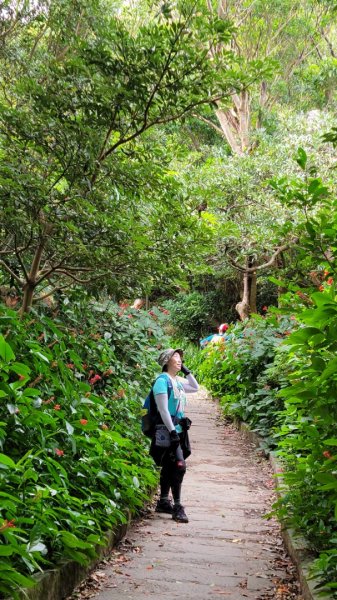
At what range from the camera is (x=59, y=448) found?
4.43 meters

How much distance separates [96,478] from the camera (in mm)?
4961

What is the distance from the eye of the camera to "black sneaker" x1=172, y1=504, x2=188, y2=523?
6156 millimetres

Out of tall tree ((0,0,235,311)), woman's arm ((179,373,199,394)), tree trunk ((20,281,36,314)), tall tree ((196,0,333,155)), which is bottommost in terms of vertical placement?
woman's arm ((179,373,199,394))

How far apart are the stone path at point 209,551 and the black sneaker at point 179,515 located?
0.07 meters

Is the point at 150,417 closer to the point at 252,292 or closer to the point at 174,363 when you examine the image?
the point at 174,363

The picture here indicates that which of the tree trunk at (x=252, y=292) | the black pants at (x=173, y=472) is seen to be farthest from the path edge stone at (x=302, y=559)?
the tree trunk at (x=252, y=292)

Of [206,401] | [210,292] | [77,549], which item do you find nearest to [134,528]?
[77,549]

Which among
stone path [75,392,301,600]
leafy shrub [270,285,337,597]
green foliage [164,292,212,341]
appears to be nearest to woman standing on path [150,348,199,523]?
stone path [75,392,301,600]

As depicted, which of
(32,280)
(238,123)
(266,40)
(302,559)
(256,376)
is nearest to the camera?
(302,559)

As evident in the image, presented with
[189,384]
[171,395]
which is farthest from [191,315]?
[171,395]

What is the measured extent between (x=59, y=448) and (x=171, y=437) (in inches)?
80.1

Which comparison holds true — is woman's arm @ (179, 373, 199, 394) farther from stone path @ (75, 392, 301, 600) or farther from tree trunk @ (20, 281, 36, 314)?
tree trunk @ (20, 281, 36, 314)

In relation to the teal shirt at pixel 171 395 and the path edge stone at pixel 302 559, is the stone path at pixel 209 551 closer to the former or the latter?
the path edge stone at pixel 302 559

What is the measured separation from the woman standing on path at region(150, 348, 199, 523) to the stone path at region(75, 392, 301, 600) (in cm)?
17
